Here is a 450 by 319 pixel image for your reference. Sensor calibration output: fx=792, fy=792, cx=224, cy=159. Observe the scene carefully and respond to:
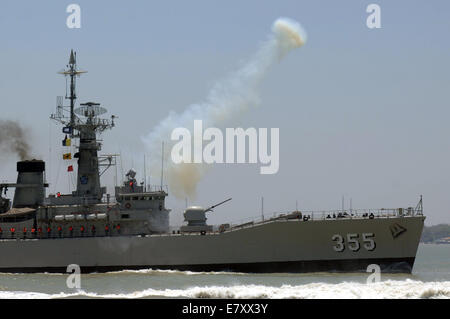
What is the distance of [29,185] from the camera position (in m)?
44.7

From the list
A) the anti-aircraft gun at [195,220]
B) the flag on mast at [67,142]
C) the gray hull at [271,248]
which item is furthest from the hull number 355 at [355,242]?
the flag on mast at [67,142]

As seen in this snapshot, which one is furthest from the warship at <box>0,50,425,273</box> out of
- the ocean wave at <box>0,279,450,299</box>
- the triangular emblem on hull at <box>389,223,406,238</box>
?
the ocean wave at <box>0,279,450,299</box>

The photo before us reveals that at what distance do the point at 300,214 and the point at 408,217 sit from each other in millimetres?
5159

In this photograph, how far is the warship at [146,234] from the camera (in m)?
37.8

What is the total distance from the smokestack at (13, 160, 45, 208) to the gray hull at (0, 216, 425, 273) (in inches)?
168

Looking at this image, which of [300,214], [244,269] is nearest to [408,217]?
[300,214]

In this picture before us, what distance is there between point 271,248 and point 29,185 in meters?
14.9

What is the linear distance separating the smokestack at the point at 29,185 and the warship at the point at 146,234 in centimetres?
6

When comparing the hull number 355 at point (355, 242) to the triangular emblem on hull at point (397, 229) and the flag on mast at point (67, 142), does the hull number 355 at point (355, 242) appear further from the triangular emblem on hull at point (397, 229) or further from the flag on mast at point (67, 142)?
the flag on mast at point (67, 142)

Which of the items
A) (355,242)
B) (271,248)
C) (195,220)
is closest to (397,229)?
(355,242)

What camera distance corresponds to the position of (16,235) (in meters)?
43.6

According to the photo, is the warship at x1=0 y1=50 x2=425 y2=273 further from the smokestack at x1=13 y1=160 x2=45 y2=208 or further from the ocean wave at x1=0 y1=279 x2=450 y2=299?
the ocean wave at x1=0 y1=279 x2=450 y2=299

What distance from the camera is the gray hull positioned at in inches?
1484
